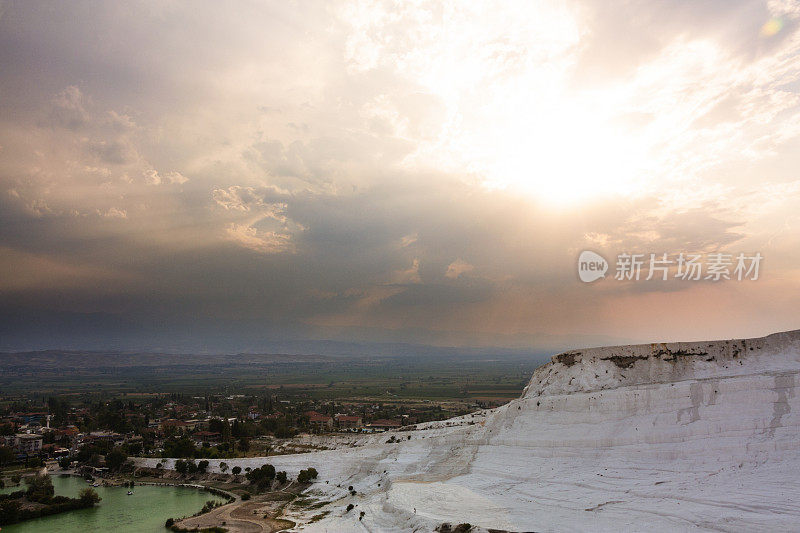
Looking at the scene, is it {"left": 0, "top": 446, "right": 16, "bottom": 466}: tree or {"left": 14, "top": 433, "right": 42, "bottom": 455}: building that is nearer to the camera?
{"left": 0, "top": 446, "right": 16, "bottom": 466}: tree

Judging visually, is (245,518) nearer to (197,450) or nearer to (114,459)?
(197,450)

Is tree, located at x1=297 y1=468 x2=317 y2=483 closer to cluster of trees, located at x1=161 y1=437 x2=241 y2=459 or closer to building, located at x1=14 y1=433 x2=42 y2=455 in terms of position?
cluster of trees, located at x1=161 y1=437 x2=241 y2=459

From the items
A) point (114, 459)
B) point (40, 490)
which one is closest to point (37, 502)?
point (40, 490)

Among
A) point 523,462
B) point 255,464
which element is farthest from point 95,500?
point 523,462

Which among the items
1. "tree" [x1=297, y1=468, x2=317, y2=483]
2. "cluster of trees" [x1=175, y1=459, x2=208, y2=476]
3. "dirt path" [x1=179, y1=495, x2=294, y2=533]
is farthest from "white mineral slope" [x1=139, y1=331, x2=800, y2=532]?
"cluster of trees" [x1=175, y1=459, x2=208, y2=476]

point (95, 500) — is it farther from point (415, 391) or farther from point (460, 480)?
point (415, 391)

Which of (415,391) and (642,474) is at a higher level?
(642,474)
